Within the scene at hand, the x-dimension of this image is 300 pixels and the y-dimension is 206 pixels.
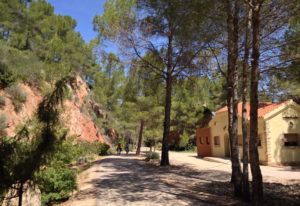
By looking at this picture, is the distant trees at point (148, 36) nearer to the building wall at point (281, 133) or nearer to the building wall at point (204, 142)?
the building wall at point (281, 133)

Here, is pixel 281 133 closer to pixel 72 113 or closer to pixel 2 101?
pixel 2 101

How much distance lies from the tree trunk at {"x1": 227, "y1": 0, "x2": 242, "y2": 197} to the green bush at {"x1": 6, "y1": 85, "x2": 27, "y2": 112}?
18966 mm

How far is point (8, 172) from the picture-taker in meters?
4.62

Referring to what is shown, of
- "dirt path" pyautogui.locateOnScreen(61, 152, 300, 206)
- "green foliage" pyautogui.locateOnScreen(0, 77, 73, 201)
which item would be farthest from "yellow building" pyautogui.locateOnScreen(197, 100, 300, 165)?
"green foliage" pyautogui.locateOnScreen(0, 77, 73, 201)

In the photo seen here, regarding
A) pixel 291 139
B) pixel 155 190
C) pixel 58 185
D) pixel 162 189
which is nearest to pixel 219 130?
pixel 291 139

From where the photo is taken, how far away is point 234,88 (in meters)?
11.7

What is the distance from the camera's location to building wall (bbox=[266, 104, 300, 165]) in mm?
23078

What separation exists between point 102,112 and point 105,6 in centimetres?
3133

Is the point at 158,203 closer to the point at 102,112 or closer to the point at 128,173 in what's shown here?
the point at 128,173

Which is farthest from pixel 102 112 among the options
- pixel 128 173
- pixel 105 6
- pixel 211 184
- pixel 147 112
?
pixel 211 184

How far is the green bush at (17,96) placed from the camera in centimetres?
2704

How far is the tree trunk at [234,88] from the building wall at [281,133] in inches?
468

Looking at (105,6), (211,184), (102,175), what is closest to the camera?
(211,184)

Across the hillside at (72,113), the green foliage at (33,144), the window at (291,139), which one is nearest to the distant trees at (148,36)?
the hillside at (72,113)
